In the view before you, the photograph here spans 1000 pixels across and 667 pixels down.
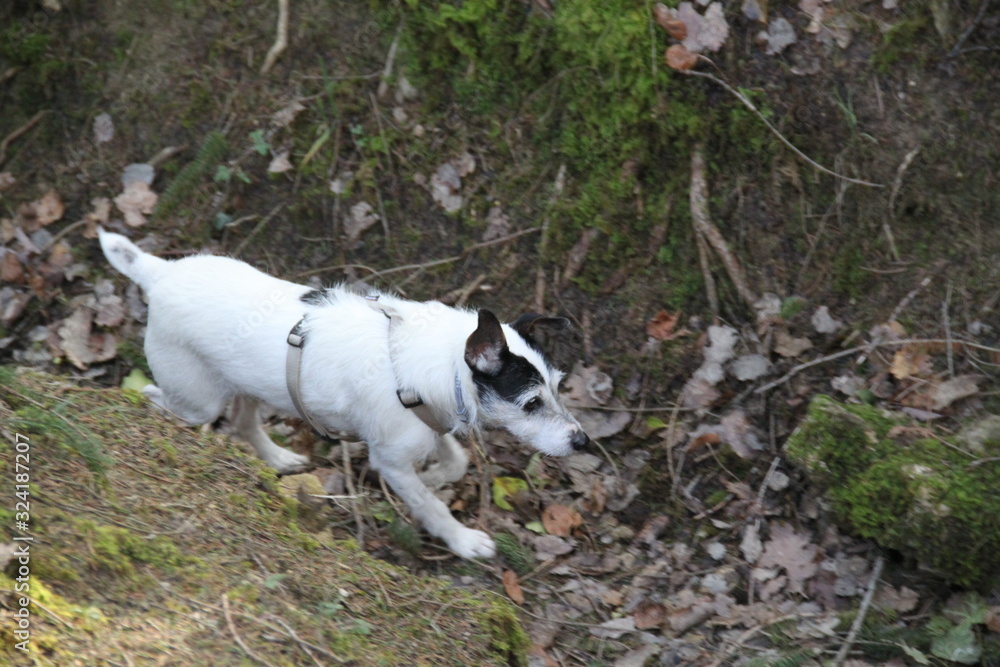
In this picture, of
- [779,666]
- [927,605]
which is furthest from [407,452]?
[927,605]

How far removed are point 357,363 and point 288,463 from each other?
136cm

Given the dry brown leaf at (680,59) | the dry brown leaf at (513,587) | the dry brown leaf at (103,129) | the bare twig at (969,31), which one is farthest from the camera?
the dry brown leaf at (103,129)

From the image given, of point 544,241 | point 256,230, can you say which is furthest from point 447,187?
point 256,230

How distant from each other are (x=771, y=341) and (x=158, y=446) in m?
3.81

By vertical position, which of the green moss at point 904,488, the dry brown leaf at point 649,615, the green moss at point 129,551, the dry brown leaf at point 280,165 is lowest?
the dry brown leaf at point 649,615

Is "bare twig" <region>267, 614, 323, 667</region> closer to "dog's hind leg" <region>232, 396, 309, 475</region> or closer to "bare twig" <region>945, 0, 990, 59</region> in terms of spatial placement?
"dog's hind leg" <region>232, 396, 309, 475</region>

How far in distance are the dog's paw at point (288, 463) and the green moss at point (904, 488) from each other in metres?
3.20

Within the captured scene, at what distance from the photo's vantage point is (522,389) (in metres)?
4.45

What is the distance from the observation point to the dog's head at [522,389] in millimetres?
4293

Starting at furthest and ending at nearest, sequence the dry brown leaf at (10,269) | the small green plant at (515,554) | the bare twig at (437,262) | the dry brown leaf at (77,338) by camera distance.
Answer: the dry brown leaf at (10,269) → the dry brown leaf at (77,338) → the bare twig at (437,262) → the small green plant at (515,554)

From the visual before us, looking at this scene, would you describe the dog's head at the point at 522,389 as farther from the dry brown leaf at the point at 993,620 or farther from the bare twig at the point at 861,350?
the dry brown leaf at the point at 993,620

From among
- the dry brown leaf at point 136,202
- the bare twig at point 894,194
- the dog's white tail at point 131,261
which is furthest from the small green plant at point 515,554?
the dry brown leaf at point 136,202

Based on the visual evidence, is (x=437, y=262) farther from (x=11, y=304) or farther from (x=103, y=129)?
(x=11, y=304)

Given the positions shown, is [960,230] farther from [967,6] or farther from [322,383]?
[322,383]
